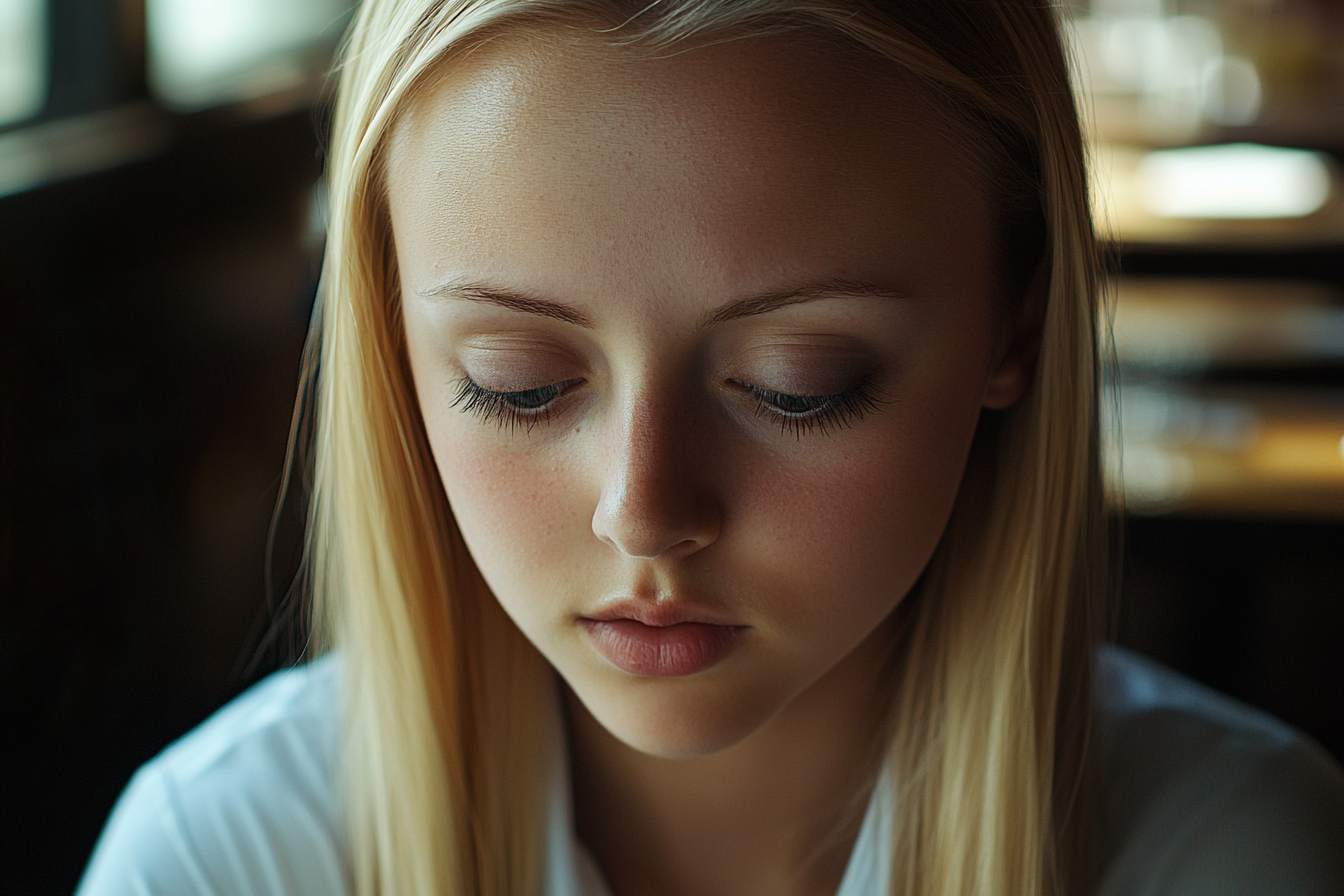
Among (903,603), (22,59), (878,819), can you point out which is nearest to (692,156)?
(903,603)

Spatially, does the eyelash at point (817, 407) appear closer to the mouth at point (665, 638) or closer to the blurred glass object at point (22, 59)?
the mouth at point (665, 638)

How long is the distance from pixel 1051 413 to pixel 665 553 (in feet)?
0.96

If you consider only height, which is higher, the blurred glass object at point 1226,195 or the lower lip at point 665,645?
the blurred glass object at point 1226,195

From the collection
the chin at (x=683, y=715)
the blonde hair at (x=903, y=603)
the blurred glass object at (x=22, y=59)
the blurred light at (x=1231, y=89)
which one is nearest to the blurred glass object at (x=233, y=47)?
the blurred glass object at (x=22, y=59)

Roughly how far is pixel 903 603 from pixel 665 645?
9.8 inches

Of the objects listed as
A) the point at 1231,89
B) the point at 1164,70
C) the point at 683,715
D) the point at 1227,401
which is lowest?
the point at 683,715

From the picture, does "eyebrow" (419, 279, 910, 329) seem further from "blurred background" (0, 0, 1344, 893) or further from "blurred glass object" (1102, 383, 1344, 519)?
"blurred glass object" (1102, 383, 1344, 519)

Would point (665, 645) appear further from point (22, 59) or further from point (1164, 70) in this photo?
point (1164, 70)

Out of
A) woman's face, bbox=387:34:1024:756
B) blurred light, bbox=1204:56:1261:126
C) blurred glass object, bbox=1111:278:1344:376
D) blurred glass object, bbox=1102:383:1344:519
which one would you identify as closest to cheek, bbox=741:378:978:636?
woman's face, bbox=387:34:1024:756

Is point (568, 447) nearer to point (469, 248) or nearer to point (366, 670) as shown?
point (469, 248)

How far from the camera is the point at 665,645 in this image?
72 centimetres

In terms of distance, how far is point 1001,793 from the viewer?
2.75 feet

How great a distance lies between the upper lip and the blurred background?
47 centimetres

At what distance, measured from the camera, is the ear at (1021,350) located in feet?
2.58
